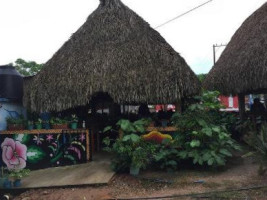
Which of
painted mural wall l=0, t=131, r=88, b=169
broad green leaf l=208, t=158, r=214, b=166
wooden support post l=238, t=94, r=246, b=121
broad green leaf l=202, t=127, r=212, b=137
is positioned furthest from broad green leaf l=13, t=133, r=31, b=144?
wooden support post l=238, t=94, r=246, b=121

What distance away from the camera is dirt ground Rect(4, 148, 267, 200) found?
5812 mm

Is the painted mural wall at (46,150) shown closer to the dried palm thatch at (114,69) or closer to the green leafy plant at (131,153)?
the dried palm thatch at (114,69)

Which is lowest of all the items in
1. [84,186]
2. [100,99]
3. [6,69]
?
[84,186]

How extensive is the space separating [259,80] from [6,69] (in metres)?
6.83

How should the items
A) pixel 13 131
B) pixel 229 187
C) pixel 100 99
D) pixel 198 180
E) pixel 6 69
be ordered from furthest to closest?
pixel 100 99, pixel 6 69, pixel 13 131, pixel 198 180, pixel 229 187

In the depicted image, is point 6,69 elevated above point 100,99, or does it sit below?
above

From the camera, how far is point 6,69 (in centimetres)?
913

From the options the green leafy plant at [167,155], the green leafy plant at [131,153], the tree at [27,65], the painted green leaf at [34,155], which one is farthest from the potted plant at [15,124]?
the tree at [27,65]

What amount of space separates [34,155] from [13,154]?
1.85ft

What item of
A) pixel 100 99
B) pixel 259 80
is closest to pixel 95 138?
pixel 100 99

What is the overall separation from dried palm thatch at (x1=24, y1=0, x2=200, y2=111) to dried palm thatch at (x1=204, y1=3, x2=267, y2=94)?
164 cm

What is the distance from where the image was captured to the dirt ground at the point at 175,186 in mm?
5812

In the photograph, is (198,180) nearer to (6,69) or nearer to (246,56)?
(246,56)

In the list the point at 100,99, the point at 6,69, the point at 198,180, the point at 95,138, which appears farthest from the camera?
the point at 100,99
